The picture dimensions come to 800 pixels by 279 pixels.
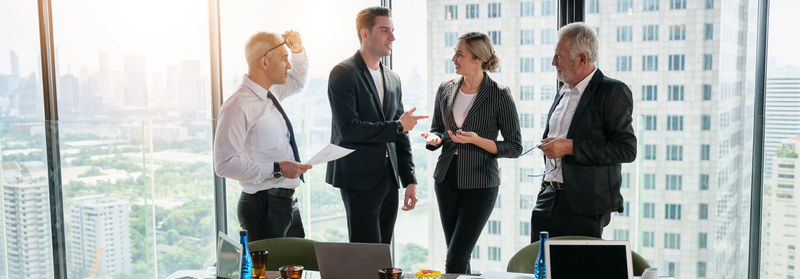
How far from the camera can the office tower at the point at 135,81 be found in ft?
12.6

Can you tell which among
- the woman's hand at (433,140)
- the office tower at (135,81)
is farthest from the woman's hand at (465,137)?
the office tower at (135,81)

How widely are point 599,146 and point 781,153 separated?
1.49 m

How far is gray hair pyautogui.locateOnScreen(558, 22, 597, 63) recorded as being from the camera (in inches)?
114

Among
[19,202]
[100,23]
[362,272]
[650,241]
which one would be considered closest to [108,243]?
[19,202]

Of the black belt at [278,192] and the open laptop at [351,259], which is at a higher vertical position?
the black belt at [278,192]

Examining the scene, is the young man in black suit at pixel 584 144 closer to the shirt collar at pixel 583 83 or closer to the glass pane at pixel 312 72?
the shirt collar at pixel 583 83

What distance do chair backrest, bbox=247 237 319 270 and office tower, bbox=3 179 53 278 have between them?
1387mm

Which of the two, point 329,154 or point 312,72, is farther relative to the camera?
point 312,72

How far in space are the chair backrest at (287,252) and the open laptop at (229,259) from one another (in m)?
0.56

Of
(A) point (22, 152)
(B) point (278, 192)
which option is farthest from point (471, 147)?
(A) point (22, 152)

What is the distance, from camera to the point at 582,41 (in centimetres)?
290

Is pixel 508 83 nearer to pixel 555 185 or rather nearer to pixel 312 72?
pixel 312 72

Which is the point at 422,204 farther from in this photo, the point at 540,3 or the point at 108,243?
the point at 108,243

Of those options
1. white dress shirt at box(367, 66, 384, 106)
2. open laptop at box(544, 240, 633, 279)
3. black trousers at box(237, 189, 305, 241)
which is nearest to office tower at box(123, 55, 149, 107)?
black trousers at box(237, 189, 305, 241)
